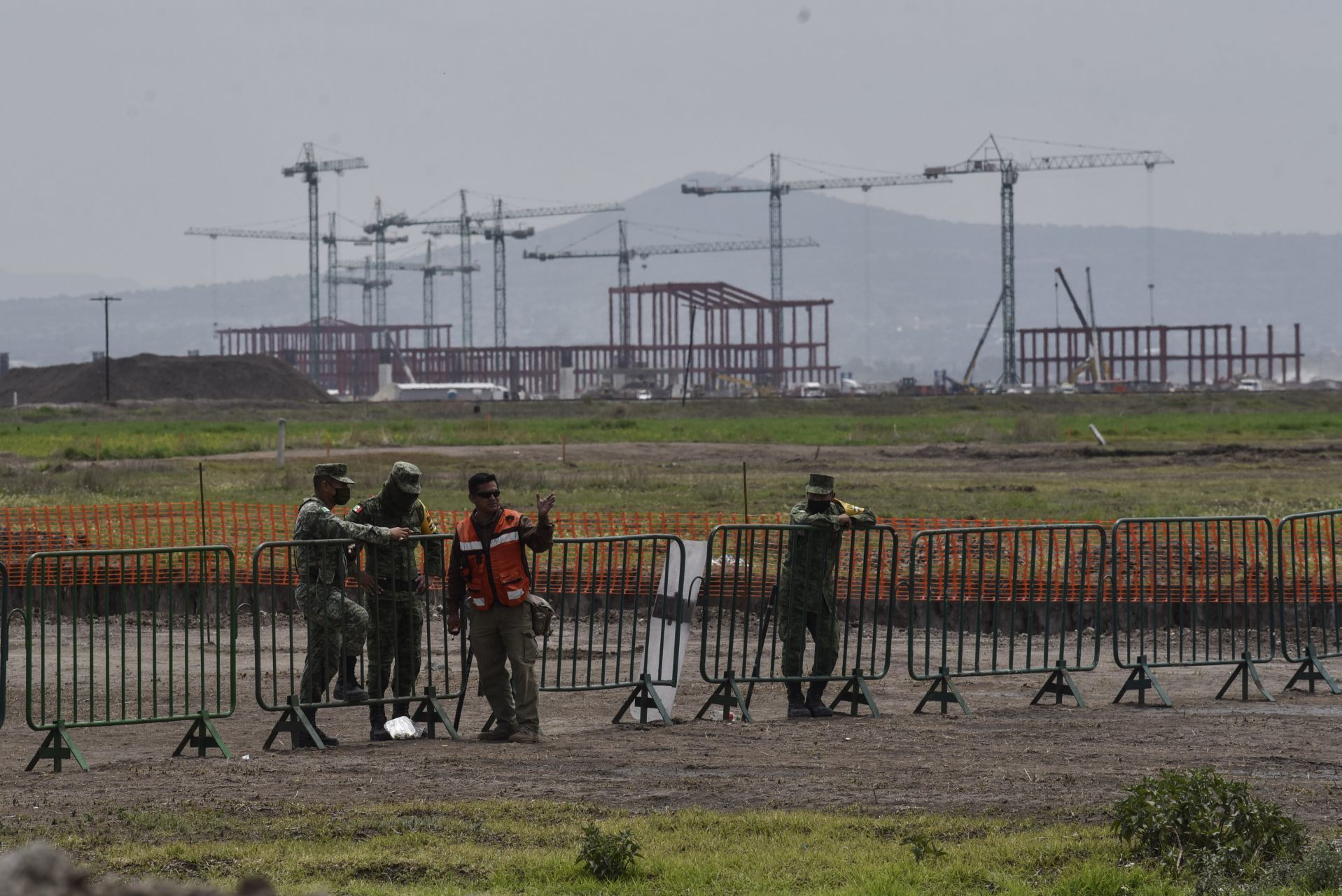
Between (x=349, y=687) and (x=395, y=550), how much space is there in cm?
90

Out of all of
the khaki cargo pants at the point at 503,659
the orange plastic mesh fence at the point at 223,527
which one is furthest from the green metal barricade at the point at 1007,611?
the khaki cargo pants at the point at 503,659

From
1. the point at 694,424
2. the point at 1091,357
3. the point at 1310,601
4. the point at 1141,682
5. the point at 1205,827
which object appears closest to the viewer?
the point at 1205,827

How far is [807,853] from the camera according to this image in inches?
252

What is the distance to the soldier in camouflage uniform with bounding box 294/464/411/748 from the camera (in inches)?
367

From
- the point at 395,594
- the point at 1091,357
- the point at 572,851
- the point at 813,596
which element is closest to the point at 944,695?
the point at 813,596

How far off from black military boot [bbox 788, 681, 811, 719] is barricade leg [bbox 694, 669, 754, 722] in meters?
0.27

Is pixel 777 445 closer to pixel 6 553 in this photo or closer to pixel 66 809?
pixel 6 553

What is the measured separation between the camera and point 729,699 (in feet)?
33.6

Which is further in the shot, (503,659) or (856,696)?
(856,696)

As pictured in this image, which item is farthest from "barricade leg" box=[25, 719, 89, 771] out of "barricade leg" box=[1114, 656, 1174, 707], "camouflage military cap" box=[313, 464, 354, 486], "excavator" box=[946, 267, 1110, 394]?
"excavator" box=[946, 267, 1110, 394]

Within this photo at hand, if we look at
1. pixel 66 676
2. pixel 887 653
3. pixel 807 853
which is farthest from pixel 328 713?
pixel 807 853

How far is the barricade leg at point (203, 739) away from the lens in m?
8.89

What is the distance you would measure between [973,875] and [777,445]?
4411cm

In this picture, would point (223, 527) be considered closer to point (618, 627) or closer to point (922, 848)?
point (618, 627)
